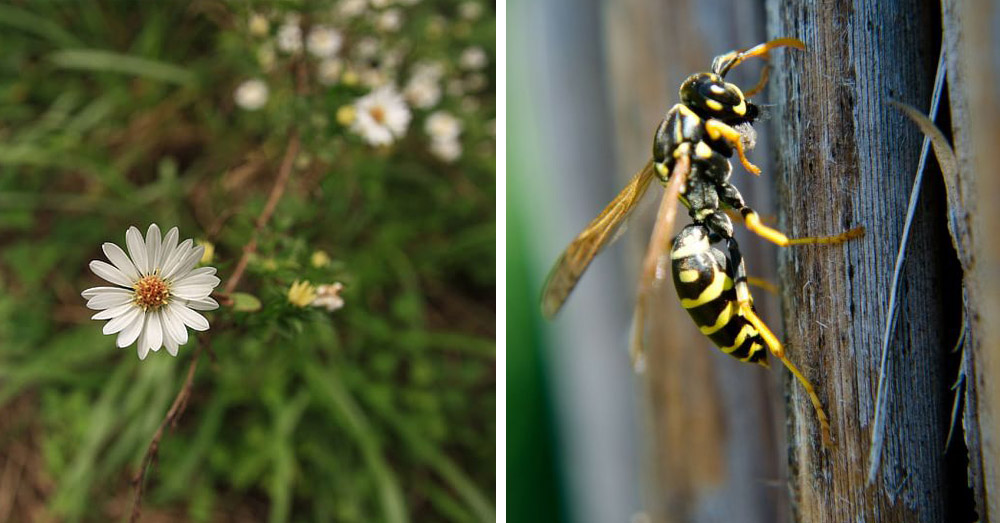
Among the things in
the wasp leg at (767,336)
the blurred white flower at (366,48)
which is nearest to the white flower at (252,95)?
the blurred white flower at (366,48)

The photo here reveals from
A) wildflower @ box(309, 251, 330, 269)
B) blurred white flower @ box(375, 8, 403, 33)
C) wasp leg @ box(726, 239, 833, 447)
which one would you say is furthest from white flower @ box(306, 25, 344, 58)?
wasp leg @ box(726, 239, 833, 447)

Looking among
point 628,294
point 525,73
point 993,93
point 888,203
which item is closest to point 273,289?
point 888,203

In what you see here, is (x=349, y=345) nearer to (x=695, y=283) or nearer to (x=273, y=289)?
(x=273, y=289)

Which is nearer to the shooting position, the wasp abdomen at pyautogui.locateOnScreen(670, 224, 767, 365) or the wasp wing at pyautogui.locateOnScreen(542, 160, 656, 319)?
the wasp abdomen at pyautogui.locateOnScreen(670, 224, 767, 365)

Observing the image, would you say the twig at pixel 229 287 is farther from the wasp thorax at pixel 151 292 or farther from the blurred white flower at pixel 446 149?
the blurred white flower at pixel 446 149

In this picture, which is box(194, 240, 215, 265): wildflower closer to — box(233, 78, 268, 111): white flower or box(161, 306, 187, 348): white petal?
box(161, 306, 187, 348): white petal

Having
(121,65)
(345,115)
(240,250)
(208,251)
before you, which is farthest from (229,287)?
(121,65)
